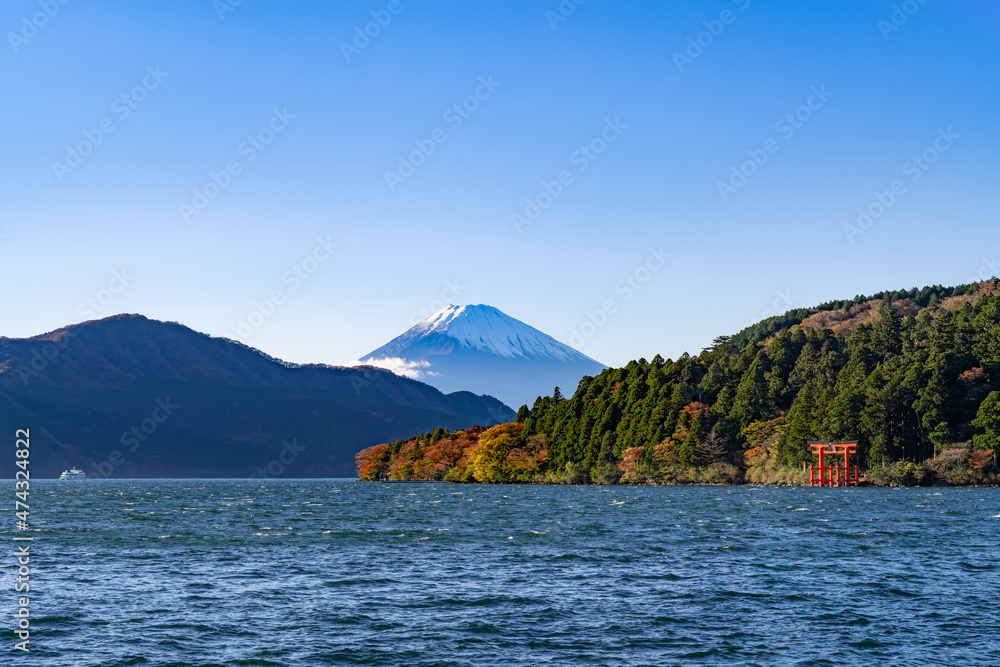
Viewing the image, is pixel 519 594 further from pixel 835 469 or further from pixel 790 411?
pixel 790 411

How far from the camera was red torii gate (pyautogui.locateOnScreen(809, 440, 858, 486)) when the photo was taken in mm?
132750

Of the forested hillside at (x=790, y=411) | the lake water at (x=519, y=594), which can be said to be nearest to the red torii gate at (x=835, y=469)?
the forested hillside at (x=790, y=411)

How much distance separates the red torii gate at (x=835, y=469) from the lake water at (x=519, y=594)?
224 feet

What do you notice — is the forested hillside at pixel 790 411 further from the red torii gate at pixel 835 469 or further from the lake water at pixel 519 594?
the lake water at pixel 519 594

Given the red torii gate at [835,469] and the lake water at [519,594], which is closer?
the lake water at [519,594]

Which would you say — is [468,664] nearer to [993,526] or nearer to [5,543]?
[5,543]

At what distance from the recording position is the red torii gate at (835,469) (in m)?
133

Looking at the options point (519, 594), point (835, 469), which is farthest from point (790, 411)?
point (519, 594)

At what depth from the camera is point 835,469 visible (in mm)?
138000

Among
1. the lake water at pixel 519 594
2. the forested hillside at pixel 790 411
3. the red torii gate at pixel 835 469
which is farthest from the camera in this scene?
the red torii gate at pixel 835 469

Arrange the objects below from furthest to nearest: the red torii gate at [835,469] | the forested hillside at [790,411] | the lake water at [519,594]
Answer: the red torii gate at [835,469], the forested hillside at [790,411], the lake water at [519,594]

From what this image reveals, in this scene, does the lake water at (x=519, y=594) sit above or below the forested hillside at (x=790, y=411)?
below

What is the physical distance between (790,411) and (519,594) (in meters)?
122

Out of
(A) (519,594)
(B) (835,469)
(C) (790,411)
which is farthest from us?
(C) (790,411)
